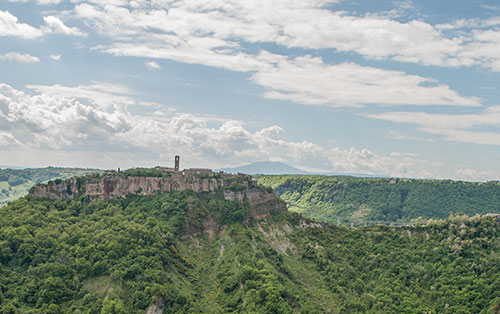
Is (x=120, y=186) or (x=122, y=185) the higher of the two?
(x=122, y=185)

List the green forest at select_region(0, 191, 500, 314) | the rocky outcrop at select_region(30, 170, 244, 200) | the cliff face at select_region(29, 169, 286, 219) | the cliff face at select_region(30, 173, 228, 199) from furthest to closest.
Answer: the cliff face at select_region(29, 169, 286, 219)
the cliff face at select_region(30, 173, 228, 199)
the rocky outcrop at select_region(30, 170, 244, 200)
the green forest at select_region(0, 191, 500, 314)

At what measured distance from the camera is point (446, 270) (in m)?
104

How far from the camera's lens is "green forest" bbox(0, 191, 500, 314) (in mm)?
80250

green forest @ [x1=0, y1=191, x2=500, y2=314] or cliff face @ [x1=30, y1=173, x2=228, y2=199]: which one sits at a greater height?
cliff face @ [x1=30, y1=173, x2=228, y2=199]

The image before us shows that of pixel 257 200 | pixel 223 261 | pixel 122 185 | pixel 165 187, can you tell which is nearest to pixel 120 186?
pixel 122 185

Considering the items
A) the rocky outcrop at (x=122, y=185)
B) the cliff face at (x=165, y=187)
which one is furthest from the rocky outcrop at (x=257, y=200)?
the rocky outcrop at (x=122, y=185)

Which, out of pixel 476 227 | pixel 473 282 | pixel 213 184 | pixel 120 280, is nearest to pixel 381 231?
pixel 476 227

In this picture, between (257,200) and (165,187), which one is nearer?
(165,187)

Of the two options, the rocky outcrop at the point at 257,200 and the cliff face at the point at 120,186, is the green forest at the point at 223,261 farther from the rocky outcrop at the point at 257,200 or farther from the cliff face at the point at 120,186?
the cliff face at the point at 120,186

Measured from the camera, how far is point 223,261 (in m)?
106

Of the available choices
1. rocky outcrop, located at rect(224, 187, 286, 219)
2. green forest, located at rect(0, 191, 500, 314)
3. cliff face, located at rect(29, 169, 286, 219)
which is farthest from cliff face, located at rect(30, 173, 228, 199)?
rocky outcrop, located at rect(224, 187, 286, 219)

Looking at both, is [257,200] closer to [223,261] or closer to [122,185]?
[223,261]

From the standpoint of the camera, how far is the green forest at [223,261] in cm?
8025

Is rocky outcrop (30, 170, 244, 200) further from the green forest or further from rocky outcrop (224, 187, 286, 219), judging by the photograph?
rocky outcrop (224, 187, 286, 219)
